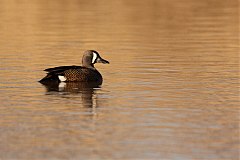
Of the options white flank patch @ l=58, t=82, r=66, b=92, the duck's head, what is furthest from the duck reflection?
the duck's head

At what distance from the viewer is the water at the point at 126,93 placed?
10.8 metres

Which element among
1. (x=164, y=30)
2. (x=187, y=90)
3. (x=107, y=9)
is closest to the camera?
(x=187, y=90)

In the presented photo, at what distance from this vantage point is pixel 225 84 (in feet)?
52.8

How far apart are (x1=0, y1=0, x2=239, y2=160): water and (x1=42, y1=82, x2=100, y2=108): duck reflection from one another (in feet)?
0.11

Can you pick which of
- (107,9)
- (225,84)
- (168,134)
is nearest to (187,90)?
(225,84)

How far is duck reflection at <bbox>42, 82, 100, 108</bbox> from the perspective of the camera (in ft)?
48.9

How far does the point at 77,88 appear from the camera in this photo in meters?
16.2

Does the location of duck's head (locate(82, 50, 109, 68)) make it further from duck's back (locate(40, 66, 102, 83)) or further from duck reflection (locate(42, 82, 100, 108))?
duck reflection (locate(42, 82, 100, 108))

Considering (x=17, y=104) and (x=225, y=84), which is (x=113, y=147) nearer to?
(x=17, y=104)

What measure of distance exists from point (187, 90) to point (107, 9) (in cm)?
2206

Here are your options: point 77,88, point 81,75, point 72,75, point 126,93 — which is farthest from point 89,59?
point 126,93

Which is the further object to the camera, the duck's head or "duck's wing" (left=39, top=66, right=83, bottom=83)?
the duck's head

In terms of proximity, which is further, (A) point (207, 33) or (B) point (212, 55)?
(A) point (207, 33)

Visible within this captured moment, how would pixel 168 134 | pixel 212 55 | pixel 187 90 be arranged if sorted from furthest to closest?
pixel 212 55, pixel 187 90, pixel 168 134
